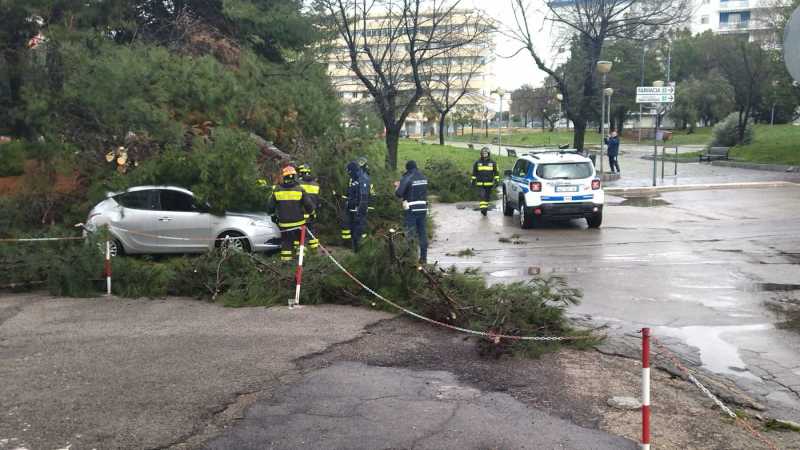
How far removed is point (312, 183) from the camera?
1277 centimetres

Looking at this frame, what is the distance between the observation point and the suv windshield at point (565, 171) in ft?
53.8

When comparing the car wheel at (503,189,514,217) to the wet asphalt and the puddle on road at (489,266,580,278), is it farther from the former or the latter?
the puddle on road at (489,266,580,278)

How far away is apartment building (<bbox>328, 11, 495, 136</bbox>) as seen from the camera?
31.3 m

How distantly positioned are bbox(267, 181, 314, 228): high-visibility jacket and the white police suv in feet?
22.3

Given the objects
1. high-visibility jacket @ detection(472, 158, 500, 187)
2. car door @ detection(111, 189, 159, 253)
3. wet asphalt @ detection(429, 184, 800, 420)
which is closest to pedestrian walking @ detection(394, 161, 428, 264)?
wet asphalt @ detection(429, 184, 800, 420)

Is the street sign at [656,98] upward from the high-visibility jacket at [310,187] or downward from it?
upward

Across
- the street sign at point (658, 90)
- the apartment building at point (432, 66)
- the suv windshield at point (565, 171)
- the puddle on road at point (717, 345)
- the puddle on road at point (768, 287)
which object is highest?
the apartment building at point (432, 66)

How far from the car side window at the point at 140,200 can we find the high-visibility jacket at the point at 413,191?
168 inches

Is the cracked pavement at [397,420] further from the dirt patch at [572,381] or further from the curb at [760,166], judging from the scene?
the curb at [760,166]

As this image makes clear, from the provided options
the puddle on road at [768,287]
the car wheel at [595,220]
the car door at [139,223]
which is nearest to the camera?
the puddle on road at [768,287]

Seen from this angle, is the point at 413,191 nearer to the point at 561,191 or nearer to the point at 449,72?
the point at 561,191

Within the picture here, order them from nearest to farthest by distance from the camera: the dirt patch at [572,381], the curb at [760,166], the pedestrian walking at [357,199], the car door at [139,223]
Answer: the dirt patch at [572,381]
the car door at [139,223]
the pedestrian walking at [357,199]
the curb at [760,166]

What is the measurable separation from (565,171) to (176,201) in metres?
8.42

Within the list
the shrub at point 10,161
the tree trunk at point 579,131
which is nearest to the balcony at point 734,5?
the tree trunk at point 579,131
